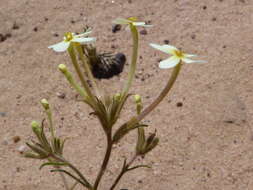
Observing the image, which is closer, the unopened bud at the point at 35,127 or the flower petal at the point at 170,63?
the flower petal at the point at 170,63

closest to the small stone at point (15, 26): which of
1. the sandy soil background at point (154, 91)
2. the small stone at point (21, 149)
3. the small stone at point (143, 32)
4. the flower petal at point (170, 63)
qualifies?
the sandy soil background at point (154, 91)

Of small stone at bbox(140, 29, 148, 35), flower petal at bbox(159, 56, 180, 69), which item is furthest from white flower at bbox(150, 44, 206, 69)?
small stone at bbox(140, 29, 148, 35)

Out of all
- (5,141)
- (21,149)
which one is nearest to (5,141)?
(5,141)

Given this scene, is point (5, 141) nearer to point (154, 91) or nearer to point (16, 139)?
point (16, 139)

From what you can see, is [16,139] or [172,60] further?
[16,139]

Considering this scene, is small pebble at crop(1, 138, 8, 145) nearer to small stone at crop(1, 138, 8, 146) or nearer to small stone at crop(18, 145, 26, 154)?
small stone at crop(1, 138, 8, 146)

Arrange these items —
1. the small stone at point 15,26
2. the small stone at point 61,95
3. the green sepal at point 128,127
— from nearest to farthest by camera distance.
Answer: the green sepal at point 128,127 → the small stone at point 61,95 → the small stone at point 15,26

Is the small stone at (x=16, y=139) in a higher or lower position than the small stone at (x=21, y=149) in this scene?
higher

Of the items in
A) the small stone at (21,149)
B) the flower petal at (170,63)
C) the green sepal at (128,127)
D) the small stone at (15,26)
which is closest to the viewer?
the flower petal at (170,63)

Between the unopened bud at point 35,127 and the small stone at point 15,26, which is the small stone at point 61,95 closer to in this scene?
the small stone at point 15,26
